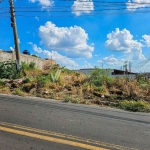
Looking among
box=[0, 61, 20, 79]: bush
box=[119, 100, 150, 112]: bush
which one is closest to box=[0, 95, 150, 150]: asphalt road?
box=[119, 100, 150, 112]: bush

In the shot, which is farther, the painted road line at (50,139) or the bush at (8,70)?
the bush at (8,70)

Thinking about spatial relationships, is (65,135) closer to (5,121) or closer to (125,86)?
(5,121)

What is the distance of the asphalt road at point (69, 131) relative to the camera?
Answer: 393 centimetres

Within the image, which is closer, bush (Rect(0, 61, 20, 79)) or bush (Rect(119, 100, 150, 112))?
bush (Rect(119, 100, 150, 112))

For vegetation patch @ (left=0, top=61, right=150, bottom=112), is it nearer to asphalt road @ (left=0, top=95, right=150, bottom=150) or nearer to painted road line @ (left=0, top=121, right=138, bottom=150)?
asphalt road @ (left=0, top=95, right=150, bottom=150)

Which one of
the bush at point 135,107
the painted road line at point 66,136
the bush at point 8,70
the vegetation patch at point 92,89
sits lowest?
the painted road line at point 66,136

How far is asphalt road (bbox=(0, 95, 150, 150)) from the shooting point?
3932 mm

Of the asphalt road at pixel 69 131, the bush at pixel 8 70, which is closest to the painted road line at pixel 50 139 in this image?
the asphalt road at pixel 69 131

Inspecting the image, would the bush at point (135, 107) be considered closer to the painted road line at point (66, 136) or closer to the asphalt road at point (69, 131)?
the asphalt road at point (69, 131)

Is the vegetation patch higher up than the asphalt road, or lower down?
higher up

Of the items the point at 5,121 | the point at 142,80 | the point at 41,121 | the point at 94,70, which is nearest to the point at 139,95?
the point at 142,80

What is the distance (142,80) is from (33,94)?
654cm

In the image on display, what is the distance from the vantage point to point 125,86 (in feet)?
34.8

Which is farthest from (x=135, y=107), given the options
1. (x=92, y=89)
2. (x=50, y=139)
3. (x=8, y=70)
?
(x=8, y=70)
